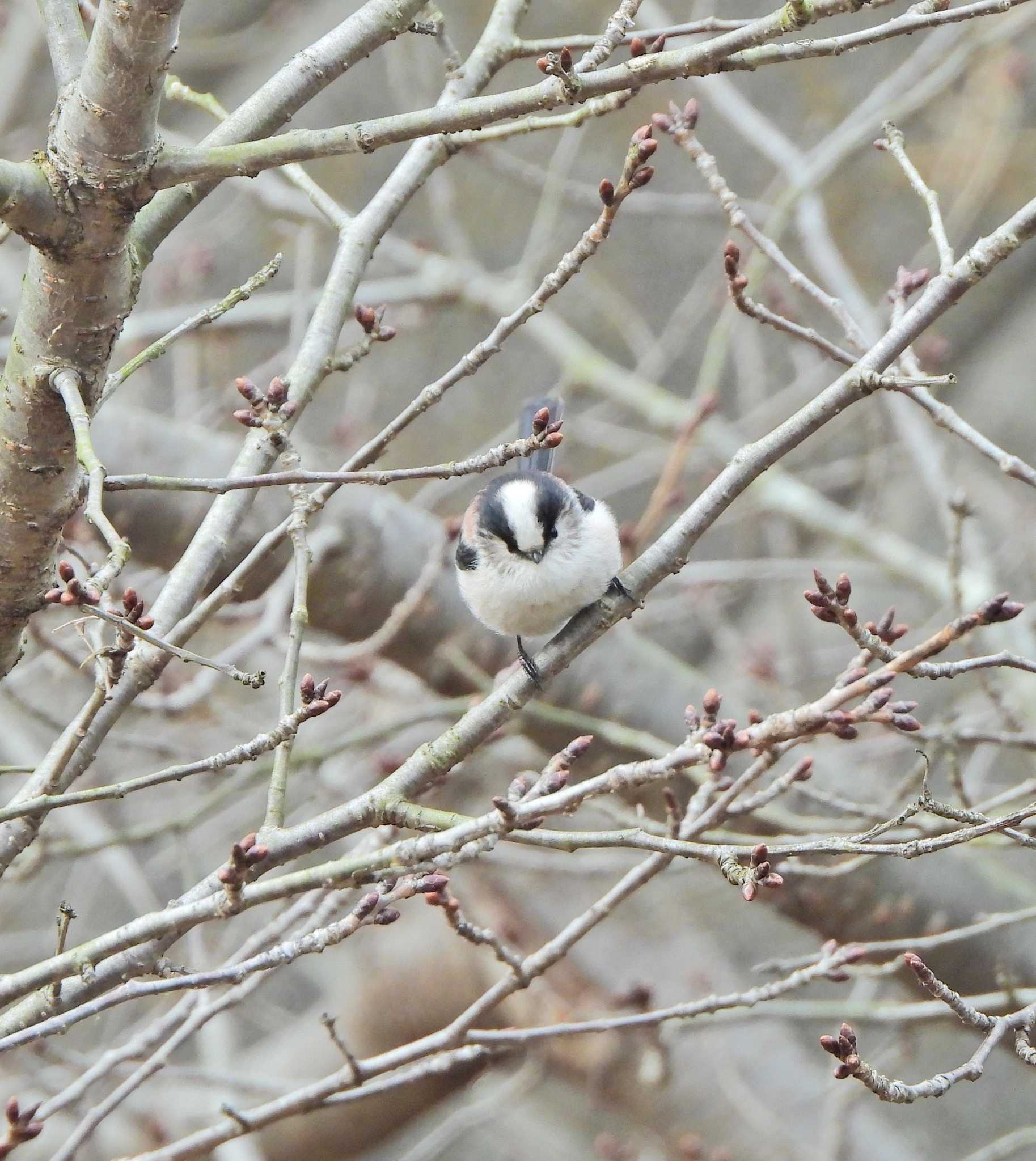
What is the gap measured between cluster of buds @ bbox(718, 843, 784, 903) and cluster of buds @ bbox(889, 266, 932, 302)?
1.27 m

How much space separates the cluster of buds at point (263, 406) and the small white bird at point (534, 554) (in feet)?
2.61

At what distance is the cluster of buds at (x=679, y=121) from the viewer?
2.59 metres

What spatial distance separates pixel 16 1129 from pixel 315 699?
818mm

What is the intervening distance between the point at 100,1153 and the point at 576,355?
4057 millimetres

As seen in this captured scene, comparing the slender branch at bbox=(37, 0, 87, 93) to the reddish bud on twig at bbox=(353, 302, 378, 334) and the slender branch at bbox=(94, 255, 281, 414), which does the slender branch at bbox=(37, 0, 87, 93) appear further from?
the reddish bud on twig at bbox=(353, 302, 378, 334)

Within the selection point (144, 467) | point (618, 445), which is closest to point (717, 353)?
point (618, 445)

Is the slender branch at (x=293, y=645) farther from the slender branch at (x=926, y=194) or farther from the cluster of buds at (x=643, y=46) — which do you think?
the slender branch at (x=926, y=194)

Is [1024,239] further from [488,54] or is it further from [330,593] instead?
[330,593]

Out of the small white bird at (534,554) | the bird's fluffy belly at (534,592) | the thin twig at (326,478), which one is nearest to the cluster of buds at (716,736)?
the thin twig at (326,478)

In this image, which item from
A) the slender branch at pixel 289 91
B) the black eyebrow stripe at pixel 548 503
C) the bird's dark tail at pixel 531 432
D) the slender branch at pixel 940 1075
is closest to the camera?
the slender branch at pixel 940 1075

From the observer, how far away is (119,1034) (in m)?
6.15

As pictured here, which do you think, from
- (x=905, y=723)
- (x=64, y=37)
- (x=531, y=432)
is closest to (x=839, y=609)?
(x=905, y=723)

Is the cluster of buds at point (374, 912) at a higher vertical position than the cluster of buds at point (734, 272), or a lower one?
lower

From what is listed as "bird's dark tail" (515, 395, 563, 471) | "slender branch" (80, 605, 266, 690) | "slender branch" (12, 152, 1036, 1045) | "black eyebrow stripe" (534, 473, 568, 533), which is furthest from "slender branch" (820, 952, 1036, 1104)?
"bird's dark tail" (515, 395, 563, 471)
